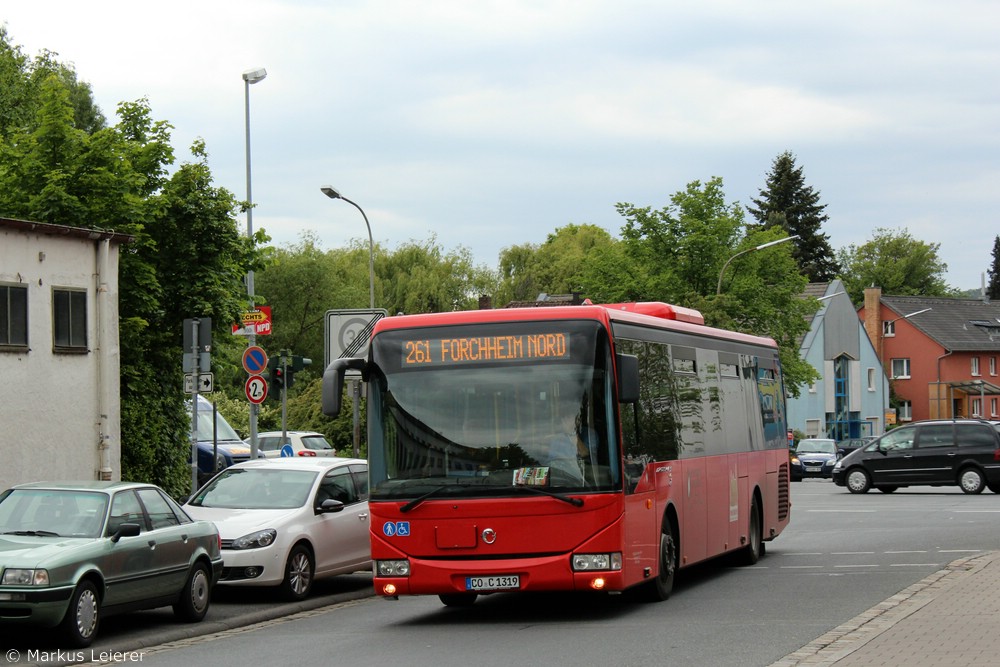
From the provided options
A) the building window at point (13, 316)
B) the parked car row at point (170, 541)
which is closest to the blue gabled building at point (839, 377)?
the building window at point (13, 316)

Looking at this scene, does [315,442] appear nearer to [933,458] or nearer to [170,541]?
[933,458]

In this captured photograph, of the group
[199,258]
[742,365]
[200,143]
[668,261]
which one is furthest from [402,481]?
[668,261]

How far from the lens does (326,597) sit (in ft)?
→ 56.1

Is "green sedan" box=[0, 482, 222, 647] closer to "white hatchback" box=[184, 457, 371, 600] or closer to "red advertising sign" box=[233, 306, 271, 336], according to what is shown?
"white hatchback" box=[184, 457, 371, 600]

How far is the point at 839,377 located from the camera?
312ft

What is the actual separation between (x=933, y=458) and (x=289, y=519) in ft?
88.2

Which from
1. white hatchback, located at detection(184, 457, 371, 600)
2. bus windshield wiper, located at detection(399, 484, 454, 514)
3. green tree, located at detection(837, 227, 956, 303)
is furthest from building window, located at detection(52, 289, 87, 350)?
green tree, located at detection(837, 227, 956, 303)

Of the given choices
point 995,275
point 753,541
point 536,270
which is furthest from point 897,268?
point 753,541

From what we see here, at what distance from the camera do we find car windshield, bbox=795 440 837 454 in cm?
5941

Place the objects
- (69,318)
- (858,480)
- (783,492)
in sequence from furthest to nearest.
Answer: (858,480), (69,318), (783,492)

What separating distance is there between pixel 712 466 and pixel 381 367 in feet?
17.5

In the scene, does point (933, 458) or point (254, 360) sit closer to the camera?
point (254, 360)

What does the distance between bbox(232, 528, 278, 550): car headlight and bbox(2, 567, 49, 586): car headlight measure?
4419 millimetres

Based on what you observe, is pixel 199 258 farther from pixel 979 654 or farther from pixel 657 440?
pixel 979 654
